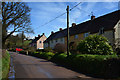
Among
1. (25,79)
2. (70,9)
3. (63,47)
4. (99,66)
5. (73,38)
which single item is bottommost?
(25,79)

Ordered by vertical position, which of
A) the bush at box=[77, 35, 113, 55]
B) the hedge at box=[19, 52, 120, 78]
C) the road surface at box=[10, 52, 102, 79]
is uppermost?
the bush at box=[77, 35, 113, 55]

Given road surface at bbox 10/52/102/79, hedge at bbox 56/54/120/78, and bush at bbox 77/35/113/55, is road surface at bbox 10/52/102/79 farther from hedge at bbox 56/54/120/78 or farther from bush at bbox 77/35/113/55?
bush at bbox 77/35/113/55

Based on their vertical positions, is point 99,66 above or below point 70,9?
below

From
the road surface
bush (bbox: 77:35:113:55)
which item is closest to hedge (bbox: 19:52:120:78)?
the road surface

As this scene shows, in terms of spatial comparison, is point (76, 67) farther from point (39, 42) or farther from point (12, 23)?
point (39, 42)

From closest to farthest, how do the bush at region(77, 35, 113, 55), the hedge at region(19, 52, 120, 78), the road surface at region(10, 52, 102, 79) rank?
the hedge at region(19, 52, 120, 78) < the road surface at region(10, 52, 102, 79) < the bush at region(77, 35, 113, 55)

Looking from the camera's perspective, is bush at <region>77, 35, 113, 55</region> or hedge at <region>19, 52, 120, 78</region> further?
bush at <region>77, 35, 113, 55</region>

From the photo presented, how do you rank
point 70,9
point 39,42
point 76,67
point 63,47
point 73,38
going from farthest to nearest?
point 39,42 < point 73,38 < point 63,47 < point 70,9 < point 76,67

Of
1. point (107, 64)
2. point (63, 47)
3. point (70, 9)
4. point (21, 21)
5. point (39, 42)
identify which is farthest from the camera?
point (39, 42)

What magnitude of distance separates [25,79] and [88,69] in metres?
4.97

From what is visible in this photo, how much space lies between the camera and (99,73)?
27.0 feet

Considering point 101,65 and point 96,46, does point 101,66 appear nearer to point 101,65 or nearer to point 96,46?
point 101,65

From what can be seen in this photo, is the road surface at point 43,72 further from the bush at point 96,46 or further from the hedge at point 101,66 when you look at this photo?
the bush at point 96,46

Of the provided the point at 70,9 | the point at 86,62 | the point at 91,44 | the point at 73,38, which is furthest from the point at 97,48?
the point at 73,38
